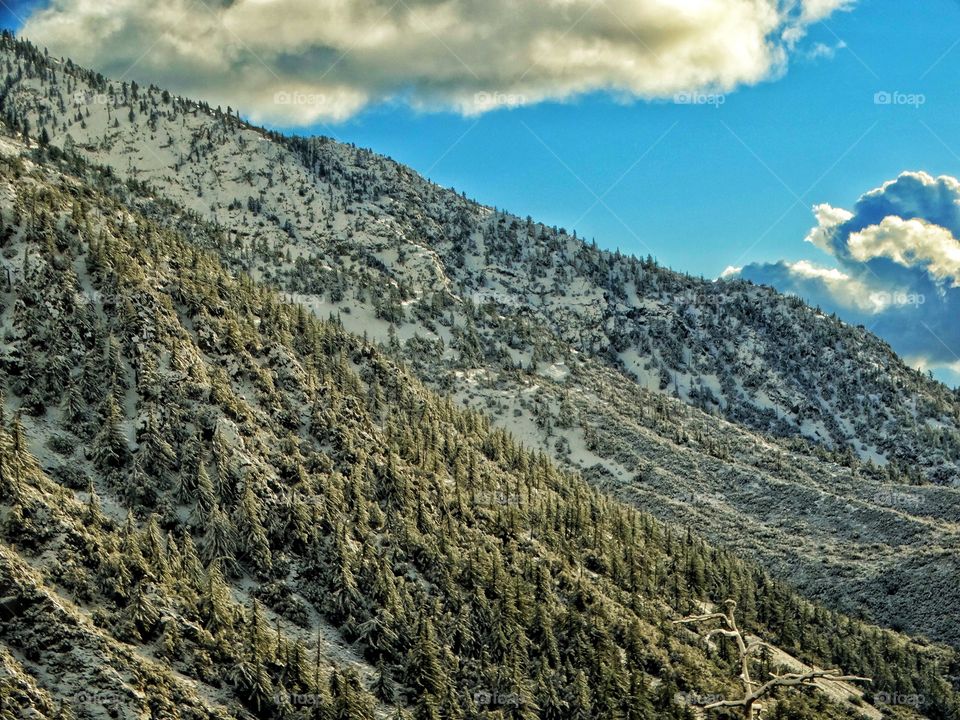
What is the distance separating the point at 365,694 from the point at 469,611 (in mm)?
20506

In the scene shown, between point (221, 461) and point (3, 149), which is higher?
point (3, 149)

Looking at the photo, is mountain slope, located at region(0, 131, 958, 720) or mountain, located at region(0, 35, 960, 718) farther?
mountain, located at region(0, 35, 960, 718)

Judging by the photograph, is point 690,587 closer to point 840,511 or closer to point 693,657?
point 693,657

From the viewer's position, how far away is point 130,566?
69750mm

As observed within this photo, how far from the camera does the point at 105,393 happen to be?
87500 mm

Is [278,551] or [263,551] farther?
[278,551]

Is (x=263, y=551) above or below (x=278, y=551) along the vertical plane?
below

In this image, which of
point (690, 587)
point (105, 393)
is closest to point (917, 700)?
point (690, 587)

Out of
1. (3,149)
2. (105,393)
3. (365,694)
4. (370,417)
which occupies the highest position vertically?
(3,149)

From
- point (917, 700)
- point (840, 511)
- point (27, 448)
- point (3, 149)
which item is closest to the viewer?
point (27, 448)

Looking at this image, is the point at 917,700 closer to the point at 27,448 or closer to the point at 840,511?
the point at 840,511

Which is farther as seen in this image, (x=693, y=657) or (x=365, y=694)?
(x=693, y=657)

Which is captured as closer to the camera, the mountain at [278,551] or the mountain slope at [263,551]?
the mountain slope at [263,551]

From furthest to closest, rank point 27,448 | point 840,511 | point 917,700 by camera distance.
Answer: point 840,511 < point 917,700 < point 27,448
